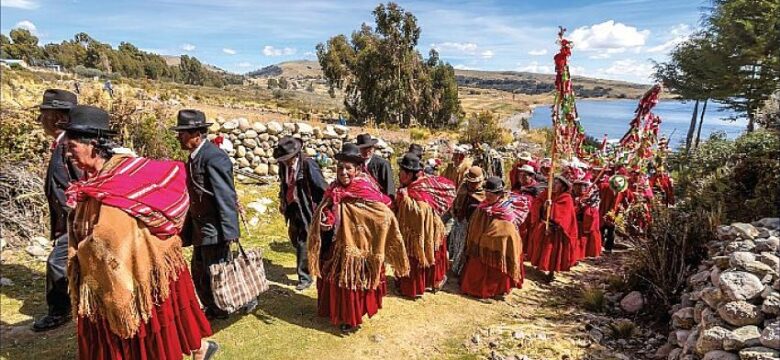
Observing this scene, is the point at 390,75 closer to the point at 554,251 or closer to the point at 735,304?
the point at 554,251

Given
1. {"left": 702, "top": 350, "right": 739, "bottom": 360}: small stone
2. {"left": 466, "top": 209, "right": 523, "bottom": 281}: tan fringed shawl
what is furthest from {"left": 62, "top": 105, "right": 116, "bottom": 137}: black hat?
{"left": 702, "top": 350, "right": 739, "bottom": 360}: small stone

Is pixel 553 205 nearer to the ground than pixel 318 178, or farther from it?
nearer to the ground

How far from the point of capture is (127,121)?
30.6ft

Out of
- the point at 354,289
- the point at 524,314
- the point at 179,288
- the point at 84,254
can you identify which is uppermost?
the point at 84,254

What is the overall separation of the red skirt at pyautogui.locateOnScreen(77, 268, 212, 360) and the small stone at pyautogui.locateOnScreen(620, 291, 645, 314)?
4.62 meters

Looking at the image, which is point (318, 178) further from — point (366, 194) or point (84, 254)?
point (84, 254)

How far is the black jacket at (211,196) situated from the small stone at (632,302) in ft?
14.4

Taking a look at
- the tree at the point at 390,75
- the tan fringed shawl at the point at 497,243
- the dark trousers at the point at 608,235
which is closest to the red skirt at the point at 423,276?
the tan fringed shawl at the point at 497,243

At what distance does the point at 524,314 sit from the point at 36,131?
7.64 m

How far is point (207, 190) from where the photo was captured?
3955 mm

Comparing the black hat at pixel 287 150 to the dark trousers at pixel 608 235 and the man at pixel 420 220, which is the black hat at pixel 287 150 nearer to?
the man at pixel 420 220

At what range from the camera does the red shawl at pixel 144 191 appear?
106 inches

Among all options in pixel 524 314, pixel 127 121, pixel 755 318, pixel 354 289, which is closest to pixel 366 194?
pixel 354 289

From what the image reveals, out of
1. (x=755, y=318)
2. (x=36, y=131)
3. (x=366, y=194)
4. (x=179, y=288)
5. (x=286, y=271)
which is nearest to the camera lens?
(x=179, y=288)
